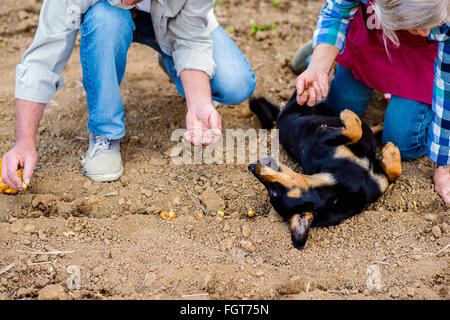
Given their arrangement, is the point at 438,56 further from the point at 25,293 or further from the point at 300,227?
the point at 25,293

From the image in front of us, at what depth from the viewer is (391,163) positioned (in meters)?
2.41

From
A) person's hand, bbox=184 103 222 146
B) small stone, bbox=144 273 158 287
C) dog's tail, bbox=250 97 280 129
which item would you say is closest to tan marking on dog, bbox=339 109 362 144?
person's hand, bbox=184 103 222 146

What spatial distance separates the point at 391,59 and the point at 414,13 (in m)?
0.80

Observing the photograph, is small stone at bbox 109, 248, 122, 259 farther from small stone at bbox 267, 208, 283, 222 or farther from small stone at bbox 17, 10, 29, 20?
small stone at bbox 17, 10, 29, 20

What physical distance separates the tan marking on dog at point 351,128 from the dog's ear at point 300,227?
0.46 meters

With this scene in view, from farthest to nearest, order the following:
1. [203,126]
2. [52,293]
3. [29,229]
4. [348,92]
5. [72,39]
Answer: [348,92], [72,39], [203,126], [29,229], [52,293]

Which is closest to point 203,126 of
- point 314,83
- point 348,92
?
point 314,83

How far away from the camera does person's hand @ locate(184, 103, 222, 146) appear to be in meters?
2.20

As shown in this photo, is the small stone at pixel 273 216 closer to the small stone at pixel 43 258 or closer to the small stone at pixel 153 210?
the small stone at pixel 153 210

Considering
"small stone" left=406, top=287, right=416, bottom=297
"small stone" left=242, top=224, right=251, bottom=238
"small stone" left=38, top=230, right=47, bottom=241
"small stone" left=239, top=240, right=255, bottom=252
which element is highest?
"small stone" left=406, top=287, right=416, bottom=297

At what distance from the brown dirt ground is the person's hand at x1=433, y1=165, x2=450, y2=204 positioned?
34 millimetres

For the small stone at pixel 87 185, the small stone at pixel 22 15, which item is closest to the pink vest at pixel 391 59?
the small stone at pixel 87 185
